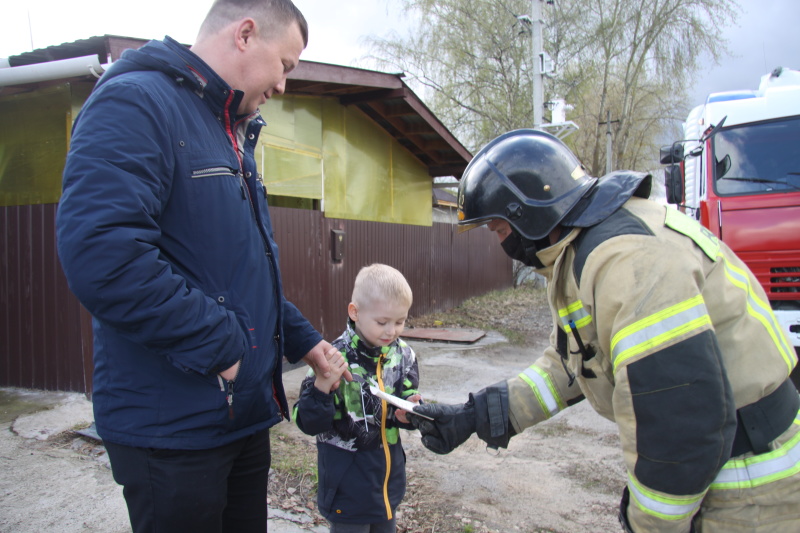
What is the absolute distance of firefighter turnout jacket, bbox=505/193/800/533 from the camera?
4.45 feet

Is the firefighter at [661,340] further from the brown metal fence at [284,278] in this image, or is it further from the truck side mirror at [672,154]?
the truck side mirror at [672,154]

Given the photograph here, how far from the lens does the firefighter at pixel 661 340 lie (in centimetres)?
136

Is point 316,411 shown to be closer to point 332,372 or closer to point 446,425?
point 332,372

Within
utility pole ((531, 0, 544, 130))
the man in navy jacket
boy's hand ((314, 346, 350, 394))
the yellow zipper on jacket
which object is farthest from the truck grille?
utility pole ((531, 0, 544, 130))

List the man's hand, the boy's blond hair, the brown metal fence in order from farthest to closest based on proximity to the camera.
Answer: the brown metal fence, the boy's blond hair, the man's hand

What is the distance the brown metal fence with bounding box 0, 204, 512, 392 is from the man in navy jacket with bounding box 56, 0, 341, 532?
4.11m

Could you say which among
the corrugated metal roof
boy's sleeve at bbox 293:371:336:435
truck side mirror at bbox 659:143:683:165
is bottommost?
boy's sleeve at bbox 293:371:336:435

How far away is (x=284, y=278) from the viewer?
762cm

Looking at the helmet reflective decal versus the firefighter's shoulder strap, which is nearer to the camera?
the firefighter's shoulder strap

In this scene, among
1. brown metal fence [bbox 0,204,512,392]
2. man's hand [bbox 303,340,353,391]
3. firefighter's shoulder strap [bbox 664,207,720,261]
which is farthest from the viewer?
brown metal fence [bbox 0,204,512,392]

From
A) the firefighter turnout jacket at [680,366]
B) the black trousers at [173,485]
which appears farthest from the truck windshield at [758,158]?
the black trousers at [173,485]

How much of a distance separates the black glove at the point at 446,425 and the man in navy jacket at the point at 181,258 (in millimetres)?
719

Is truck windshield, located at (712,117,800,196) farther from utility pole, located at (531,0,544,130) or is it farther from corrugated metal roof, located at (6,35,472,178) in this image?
utility pole, located at (531,0,544,130)

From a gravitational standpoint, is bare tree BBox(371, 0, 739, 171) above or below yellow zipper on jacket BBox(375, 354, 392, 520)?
above
